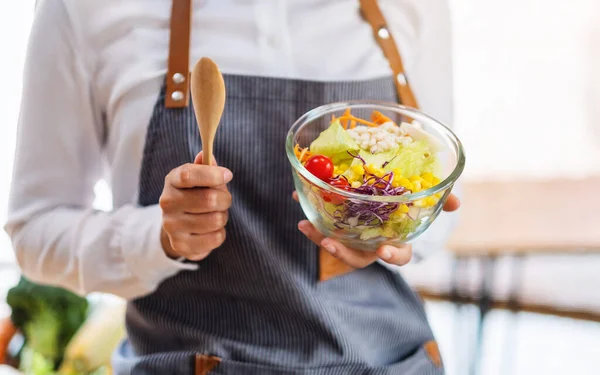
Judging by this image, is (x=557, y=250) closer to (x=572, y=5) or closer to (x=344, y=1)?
(x=572, y=5)

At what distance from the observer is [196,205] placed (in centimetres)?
45

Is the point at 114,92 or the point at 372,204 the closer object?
the point at 372,204

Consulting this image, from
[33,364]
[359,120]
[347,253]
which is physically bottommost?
[33,364]

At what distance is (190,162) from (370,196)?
201mm

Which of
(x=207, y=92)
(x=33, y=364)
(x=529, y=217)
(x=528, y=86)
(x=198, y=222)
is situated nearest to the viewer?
(x=207, y=92)

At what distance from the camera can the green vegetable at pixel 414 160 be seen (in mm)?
409

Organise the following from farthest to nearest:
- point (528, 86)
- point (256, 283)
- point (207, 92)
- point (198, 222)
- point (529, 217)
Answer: point (528, 86) < point (529, 217) < point (256, 283) < point (198, 222) < point (207, 92)

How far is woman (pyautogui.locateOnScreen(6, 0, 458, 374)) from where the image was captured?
0.54 metres

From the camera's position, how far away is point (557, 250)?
0.99 metres

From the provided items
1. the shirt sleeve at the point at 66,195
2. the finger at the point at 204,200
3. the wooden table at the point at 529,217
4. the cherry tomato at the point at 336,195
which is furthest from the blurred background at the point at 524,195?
the cherry tomato at the point at 336,195

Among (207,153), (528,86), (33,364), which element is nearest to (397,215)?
(207,153)

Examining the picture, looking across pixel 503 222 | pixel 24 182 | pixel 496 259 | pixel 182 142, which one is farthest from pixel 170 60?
pixel 496 259

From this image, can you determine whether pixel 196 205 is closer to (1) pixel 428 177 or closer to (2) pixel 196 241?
(2) pixel 196 241

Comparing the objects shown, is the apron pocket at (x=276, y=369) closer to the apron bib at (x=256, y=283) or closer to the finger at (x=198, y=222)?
the apron bib at (x=256, y=283)
